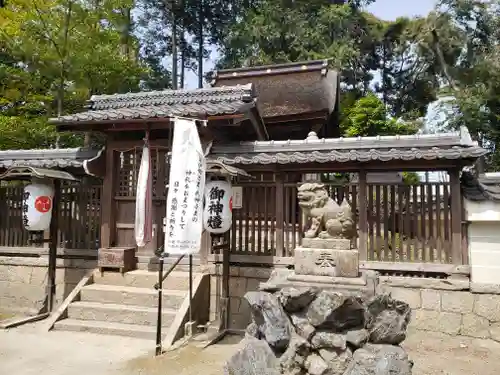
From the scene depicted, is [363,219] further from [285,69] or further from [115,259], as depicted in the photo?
[285,69]

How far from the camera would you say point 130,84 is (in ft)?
51.8

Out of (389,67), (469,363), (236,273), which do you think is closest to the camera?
(469,363)

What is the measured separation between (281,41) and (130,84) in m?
10.5

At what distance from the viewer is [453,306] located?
22.3 feet

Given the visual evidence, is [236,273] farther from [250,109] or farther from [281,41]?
[281,41]

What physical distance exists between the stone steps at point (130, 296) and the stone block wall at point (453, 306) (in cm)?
380

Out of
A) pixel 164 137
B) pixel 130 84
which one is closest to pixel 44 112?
pixel 130 84

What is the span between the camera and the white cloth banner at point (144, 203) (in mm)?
7602

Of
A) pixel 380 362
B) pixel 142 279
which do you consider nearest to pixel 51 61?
pixel 142 279

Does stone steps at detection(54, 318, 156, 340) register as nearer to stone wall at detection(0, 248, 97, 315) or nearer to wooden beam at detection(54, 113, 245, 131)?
stone wall at detection(0, 248, 97, 315)

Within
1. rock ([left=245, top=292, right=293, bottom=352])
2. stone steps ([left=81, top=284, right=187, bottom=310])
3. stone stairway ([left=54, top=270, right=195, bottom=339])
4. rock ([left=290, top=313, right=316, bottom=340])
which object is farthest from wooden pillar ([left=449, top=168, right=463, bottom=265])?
stone steps ([left=81, top=284, right=187, bottom=310])

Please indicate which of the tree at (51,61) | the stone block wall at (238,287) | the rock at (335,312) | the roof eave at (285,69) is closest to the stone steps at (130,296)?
the stone block wall at (238,287)

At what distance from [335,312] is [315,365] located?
633mm

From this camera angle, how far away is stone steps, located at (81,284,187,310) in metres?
7.40
